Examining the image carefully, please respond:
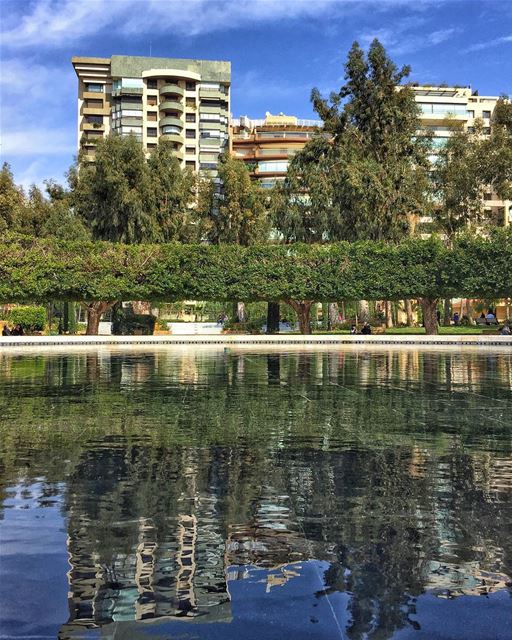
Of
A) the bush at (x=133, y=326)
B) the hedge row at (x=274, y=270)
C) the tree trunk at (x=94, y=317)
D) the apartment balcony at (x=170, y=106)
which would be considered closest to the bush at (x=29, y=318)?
the hedge row at (x=274, y=270)

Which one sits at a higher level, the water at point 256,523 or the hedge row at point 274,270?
the hedge row at point 274,270

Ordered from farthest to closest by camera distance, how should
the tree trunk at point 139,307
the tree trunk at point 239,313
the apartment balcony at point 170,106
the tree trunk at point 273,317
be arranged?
the apartment balcony at point 170,106 → the tree trunk at point 239,313 → the tree trunk at point 139,307 → the tree trunk at point 273,317

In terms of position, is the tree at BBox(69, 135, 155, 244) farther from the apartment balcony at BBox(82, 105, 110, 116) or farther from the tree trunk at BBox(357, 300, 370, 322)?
the apartment balcony at BBox(82, 105, 110, 116)

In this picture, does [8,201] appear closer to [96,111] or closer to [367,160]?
[367,160]

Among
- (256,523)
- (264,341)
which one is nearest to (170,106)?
(264,341)

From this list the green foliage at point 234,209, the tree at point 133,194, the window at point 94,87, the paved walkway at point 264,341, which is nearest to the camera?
the paved walkway at point 264,341

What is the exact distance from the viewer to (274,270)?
130ft

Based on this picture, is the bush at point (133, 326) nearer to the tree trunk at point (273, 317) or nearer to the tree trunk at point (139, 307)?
the tree trunk at point (139, 307)

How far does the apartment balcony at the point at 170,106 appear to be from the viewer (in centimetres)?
10094

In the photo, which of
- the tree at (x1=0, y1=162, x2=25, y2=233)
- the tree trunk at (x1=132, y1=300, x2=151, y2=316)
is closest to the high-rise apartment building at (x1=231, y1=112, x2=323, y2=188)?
the tree trunk at (x1=132, y1=300, x2=151, y2=316)

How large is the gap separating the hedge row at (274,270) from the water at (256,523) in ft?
95.2

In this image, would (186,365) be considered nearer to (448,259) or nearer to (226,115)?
(448,259)

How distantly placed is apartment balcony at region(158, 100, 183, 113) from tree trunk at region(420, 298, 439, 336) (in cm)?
6956

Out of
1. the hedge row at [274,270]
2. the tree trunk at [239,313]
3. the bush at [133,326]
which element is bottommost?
the bush at [133,326]
